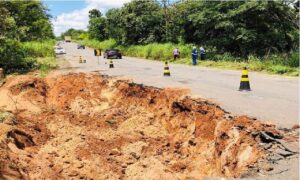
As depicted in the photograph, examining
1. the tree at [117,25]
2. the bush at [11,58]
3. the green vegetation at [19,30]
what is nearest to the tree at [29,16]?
the green vegetation at [19,30]

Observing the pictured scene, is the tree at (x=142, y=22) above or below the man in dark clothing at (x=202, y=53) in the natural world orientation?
above

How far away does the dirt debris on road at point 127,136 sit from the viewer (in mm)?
7480

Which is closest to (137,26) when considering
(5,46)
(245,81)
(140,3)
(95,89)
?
(140,3)

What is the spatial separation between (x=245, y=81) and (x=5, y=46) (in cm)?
1483

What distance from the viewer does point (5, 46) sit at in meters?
22.7

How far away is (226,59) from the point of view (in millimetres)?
27969

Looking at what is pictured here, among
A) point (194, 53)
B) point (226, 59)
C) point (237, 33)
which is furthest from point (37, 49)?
point (237, 33)

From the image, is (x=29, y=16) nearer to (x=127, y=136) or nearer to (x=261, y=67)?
→ (x=261, y=67)

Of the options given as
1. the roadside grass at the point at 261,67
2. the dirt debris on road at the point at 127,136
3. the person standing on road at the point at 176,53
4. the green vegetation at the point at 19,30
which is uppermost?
the green vegetation at the point at 19,30

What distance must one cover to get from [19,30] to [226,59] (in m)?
13.7

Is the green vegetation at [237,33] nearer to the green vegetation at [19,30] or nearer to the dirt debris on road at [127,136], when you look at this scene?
the dirt debris on road at [127,136]

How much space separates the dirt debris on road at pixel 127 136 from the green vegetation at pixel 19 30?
665 cm

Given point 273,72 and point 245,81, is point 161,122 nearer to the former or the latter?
point 245,81

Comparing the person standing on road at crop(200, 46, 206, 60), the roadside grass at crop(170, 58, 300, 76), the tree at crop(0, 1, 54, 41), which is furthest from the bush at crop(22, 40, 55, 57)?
the roadside grass at crop(170, 58, 300, 76)
